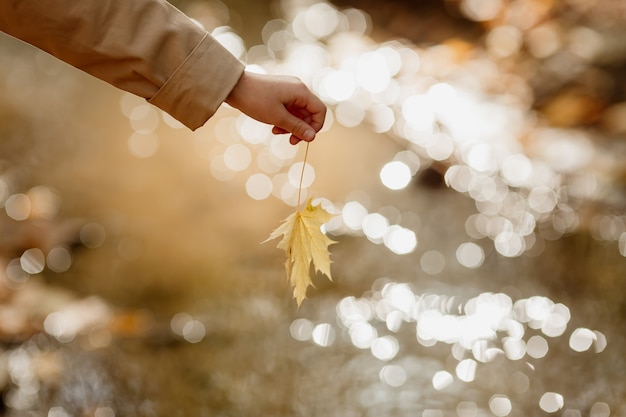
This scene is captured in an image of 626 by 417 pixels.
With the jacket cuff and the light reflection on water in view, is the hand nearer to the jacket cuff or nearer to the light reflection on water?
the jacket cuff

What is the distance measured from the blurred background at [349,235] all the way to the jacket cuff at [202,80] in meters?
1.29

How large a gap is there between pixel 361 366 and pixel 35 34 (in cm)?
174

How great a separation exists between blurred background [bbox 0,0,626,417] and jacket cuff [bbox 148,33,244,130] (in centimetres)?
129

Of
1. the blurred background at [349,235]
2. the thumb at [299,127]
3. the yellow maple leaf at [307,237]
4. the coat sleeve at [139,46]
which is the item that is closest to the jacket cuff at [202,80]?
the coat sleeve at [139,46]

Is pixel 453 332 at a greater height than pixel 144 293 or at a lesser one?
greater

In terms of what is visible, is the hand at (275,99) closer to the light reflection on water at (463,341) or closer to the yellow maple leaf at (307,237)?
the yellow maple leaf at (307,237)

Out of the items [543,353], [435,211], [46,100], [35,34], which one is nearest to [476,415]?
[543,353]

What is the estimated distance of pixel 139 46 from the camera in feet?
4.97

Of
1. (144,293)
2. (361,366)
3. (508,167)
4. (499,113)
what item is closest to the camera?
(361,366)

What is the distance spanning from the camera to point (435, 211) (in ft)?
12.0

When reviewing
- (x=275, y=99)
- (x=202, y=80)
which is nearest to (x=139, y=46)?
(x=202, y=80)

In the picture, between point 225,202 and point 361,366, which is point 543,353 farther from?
point 225,202

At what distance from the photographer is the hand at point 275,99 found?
5.16 feet

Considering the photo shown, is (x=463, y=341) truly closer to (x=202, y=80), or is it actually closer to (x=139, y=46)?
(x=202, y=80)
